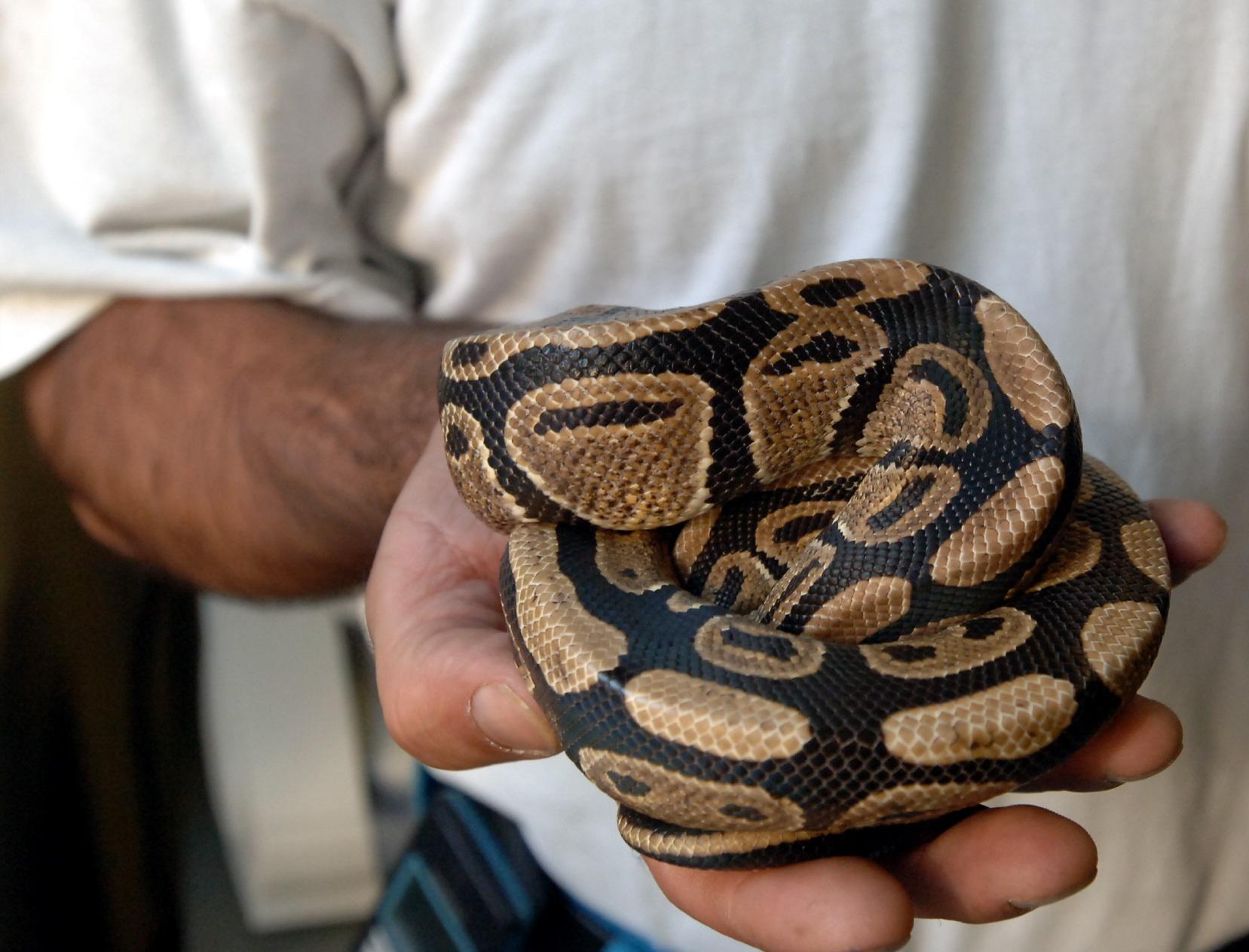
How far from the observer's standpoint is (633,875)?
1.82 m

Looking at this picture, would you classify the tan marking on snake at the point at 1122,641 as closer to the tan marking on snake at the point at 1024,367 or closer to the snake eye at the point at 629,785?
the tan marking on snake at the point at 1024,367

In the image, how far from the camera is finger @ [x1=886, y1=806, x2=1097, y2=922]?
1019 mm

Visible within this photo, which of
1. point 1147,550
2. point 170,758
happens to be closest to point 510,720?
point 1147,550

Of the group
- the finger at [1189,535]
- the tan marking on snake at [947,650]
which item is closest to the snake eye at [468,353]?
the tan marking on snake at [947,650]

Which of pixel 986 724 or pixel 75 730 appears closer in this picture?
pixel 986 724

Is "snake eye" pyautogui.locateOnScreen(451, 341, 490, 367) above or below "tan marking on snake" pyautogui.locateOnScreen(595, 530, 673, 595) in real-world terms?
above

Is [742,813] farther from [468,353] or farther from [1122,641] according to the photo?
[468,353]

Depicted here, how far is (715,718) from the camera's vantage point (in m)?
0.99

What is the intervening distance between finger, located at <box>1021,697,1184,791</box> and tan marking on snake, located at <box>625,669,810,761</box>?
325mm

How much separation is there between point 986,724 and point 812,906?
0.82 feet

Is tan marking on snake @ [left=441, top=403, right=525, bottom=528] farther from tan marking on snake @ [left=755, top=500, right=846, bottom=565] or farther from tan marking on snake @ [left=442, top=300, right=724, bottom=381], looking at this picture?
tan marking on snake @ [left=755, top=500, right=846, bottom=565]

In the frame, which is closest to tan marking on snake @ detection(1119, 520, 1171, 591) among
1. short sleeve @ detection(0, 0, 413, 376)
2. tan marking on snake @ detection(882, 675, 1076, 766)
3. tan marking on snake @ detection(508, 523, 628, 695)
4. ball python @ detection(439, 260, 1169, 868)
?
ball python @ detection(439, 260, 1169, 868)

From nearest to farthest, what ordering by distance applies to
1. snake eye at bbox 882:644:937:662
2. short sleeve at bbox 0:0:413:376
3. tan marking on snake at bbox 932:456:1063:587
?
snake eye at bbox 882:644:937:662 < tan marking on snake at bbox 932:456:1063:587 < short sleeve at bbox 0:0:413:376

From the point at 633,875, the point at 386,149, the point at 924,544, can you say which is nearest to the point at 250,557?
the point at 386,149
